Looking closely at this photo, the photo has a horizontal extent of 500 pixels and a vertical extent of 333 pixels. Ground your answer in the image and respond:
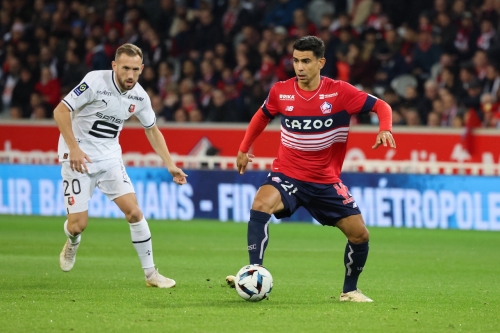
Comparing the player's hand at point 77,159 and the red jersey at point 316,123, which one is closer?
the red jersey at point 316,123

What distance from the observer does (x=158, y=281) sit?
350 inches

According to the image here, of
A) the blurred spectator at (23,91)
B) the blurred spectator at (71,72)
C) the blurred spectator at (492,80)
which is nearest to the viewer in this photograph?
the blurred spectator at (492,80)

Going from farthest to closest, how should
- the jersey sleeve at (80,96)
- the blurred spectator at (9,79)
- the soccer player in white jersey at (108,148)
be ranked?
the blurred spectator at (9,79) → the soccer player in white jersey at (108,148) → the jersey sleeve at (80,96)

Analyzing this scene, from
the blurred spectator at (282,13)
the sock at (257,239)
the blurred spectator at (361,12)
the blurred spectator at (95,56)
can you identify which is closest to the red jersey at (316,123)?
the sock at (257,239)

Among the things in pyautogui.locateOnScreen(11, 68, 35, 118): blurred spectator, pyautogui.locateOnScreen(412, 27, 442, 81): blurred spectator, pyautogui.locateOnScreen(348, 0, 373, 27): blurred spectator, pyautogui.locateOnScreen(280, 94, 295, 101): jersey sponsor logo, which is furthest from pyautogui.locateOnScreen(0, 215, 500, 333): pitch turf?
pyautogui.locateOnScreen(11, 68, 35, 118): blurred spectator

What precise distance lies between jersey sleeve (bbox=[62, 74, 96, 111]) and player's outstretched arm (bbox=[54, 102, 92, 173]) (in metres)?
0.07

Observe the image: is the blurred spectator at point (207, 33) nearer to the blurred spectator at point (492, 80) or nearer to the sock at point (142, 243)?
the blurred spectator at point (492, 80)

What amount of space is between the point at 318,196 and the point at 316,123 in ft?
1.94

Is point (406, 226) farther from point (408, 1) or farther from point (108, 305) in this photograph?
point (108, 305)

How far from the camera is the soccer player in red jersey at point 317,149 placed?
7895 millimetres

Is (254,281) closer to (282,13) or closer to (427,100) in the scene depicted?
(427,100)

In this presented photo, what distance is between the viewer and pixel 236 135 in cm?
1895

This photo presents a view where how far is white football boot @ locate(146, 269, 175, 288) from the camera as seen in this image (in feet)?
29.0

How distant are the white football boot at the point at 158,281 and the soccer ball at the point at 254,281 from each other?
1.42 meters
